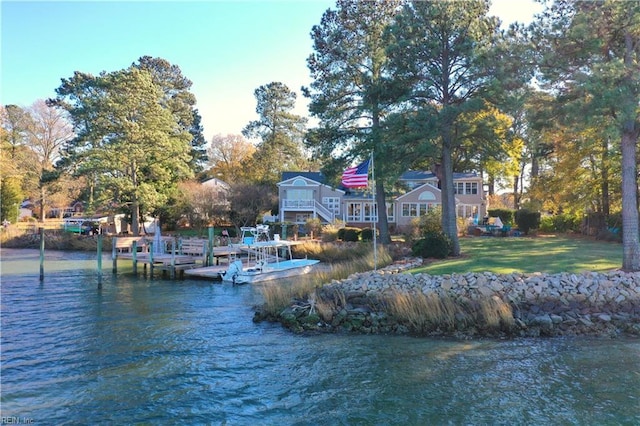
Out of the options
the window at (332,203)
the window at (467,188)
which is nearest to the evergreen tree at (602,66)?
the window at (467,188)

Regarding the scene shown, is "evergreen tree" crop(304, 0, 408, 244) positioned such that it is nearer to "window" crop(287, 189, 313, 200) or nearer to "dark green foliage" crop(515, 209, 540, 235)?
"dark green foliage" crop(515, 209, 540, 235)

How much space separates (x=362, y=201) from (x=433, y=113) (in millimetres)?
25421

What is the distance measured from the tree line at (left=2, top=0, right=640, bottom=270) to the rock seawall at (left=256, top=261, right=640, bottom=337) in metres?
3.22

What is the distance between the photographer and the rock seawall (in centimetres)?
1172

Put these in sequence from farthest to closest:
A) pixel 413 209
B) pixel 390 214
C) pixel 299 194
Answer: pixel 299 194
pixel 390 214
pixel 413 209

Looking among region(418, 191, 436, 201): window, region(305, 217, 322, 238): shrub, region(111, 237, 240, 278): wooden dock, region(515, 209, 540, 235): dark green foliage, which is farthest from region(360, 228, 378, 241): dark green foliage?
region(418, 191, 436, 201): window

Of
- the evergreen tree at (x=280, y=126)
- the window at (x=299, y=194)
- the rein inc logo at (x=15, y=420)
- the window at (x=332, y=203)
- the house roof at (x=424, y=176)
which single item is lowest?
the rein inc logo at (x=15, y=420)

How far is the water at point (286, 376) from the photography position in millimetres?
7367

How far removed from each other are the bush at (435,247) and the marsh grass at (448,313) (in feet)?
25.9

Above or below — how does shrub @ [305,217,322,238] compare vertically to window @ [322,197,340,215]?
below

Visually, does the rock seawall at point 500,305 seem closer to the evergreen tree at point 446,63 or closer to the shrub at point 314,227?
the evergreen tree at point 446,63

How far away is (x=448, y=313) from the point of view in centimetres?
1208

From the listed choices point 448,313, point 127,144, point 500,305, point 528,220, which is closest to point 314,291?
point 448,313

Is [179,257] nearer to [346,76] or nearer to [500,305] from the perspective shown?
[346,76]
